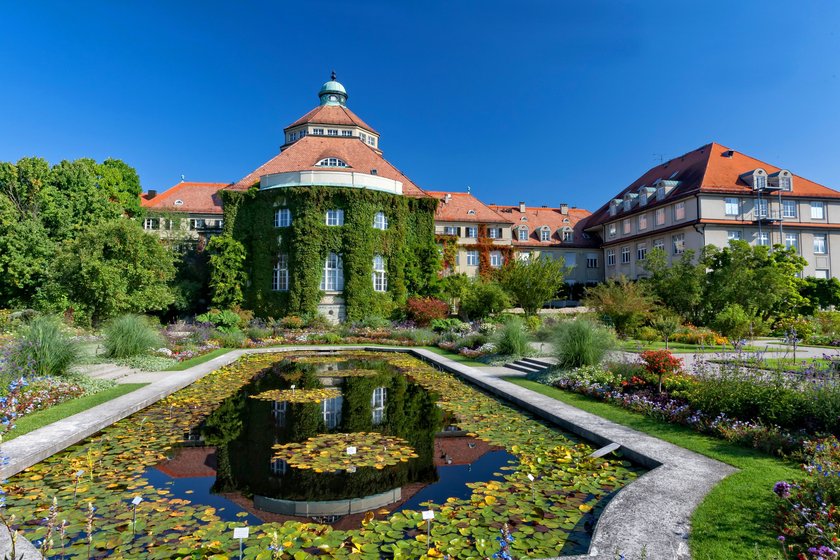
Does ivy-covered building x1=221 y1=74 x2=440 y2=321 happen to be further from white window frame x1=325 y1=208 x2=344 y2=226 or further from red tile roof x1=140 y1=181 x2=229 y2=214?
red tile roof x1=140 y1=181 x2=229 y2=214

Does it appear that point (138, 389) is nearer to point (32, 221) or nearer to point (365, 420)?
point (365, 420)

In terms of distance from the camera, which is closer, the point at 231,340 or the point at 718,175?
the point at 231,340

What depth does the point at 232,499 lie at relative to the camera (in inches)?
212

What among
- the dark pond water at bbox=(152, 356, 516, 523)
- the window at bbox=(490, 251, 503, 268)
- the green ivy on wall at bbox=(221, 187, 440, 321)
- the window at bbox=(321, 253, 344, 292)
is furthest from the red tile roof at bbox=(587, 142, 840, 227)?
the dark pond water at bbox=(152, 356, 516, 523)

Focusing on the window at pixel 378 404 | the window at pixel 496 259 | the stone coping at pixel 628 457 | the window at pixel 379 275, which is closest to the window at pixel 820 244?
the window at pixel 496 259

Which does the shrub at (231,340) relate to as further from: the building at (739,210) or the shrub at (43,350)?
the building at (739,210)

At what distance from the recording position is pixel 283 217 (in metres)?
30.9

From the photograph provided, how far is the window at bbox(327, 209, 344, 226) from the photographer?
30609mm

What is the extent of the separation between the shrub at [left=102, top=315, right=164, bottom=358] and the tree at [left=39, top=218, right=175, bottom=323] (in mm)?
7232

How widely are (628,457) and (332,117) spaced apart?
122 ft

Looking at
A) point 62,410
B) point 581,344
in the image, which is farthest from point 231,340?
point 581,344

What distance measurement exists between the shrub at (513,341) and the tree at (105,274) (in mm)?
16876

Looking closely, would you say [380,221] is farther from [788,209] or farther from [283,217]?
[788,209]

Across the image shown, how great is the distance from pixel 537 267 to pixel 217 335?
1586cm
